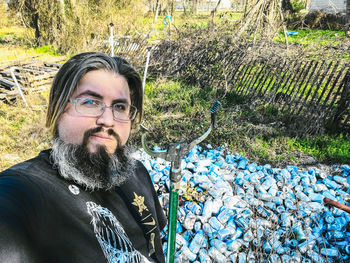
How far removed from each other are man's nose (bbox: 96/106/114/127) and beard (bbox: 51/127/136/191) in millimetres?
A: 38

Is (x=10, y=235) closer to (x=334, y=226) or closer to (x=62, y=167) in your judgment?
(x=62, y=167)

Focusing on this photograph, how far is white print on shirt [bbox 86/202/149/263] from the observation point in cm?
114

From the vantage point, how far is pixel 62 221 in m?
1.04

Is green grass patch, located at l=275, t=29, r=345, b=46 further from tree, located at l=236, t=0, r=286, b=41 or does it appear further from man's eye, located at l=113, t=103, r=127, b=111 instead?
man's eye, located at l=113, t=103, r=127, b=111

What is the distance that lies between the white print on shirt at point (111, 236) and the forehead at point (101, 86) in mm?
585

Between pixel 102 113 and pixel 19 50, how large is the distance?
49.3 feet

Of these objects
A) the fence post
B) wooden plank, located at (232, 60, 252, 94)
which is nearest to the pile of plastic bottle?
the fence post

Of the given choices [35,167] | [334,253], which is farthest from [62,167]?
[334,253]

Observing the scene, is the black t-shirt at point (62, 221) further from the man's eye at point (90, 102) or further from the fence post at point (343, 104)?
the fence post at point (343, 104)

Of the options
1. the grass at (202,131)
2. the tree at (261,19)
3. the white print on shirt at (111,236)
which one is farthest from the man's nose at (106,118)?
the tree at (261,19)

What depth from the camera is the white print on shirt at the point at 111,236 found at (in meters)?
1.14

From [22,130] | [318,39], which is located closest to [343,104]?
[22,130]

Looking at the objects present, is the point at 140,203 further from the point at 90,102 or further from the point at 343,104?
the point at 343,104

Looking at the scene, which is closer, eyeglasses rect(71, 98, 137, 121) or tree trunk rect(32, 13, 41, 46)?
eyeglasses rect(71, 98, 137, 121)
